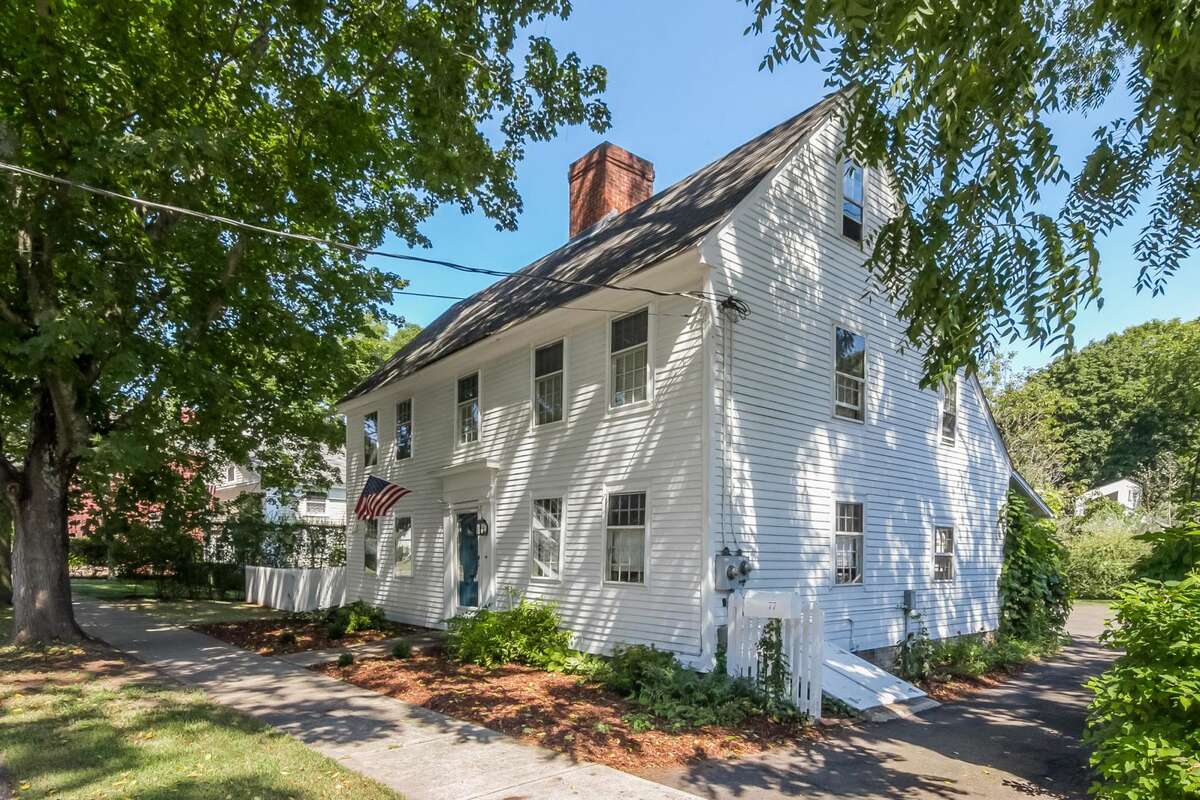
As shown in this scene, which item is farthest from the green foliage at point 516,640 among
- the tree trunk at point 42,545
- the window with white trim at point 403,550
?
the tree trunk at point 42,545

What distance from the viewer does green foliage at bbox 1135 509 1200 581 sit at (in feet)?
Result: 21.1

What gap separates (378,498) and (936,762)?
11.3 metres

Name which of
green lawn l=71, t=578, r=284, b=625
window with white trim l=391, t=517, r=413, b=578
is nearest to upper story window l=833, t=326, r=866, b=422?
window with white trim l=391, t=517, r=413, b=578

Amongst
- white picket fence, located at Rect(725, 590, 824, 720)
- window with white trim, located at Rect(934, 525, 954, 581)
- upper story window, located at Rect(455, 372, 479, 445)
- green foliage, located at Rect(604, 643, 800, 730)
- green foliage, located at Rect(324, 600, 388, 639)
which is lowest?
green foliage, located at Rect(324, 600, 388, 639)

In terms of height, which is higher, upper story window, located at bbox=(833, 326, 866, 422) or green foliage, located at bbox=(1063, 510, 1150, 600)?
upper story window, located at bbox=(833, 326, 866, 422)

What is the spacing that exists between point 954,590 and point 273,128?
47.8ft

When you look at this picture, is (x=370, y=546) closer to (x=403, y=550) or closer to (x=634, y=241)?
(x=403, y=550)

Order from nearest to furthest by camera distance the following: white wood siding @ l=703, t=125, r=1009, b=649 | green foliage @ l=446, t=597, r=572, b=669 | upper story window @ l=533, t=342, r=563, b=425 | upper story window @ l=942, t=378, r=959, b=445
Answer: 1. white wood siding @ l=703, t=125, r=1009, b=649
2. green foliage @ l=446, t=597, r=572, b=669
3. upper story window @ l=533, t=342, r=563, b=425
4. upper story window @ l=942, t=378, r=959, b=445

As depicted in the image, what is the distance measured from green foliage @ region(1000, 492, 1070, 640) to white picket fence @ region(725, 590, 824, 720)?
29.4 ft

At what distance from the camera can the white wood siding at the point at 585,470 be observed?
9703mm

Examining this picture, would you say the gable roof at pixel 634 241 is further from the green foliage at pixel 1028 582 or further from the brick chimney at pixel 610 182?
the green foliage at pixel 1028 582

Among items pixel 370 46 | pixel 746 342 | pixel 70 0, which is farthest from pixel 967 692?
pixel 70 0

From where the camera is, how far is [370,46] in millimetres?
10609

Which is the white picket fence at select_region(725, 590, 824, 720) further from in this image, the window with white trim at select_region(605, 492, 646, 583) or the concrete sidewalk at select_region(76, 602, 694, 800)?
the concrete sidewalk at select_region(76, 602, 694, 800)
